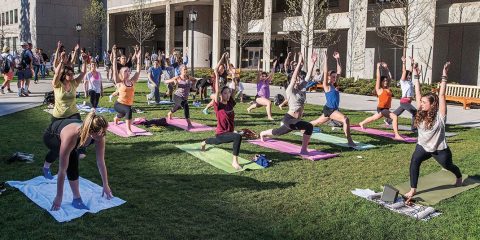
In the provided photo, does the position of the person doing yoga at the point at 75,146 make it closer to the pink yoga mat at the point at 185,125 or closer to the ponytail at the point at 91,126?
the ponytail at the point at 91,126

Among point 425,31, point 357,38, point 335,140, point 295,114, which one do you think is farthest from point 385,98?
point 357,38

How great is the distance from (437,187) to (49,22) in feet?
205

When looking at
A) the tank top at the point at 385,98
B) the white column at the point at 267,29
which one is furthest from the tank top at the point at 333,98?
the white column at the point at 267,29

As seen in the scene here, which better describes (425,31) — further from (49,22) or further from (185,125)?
(49,22)

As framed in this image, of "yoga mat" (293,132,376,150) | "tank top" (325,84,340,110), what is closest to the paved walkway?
"yoga mat" (293,132,376,150)

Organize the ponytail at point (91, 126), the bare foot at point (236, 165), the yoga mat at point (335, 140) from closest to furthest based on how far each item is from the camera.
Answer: the ponytail at point (91, 126), the bare foot at point (236, 165), the yoga mat at point (335, 140)

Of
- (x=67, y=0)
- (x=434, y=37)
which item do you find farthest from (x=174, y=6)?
(x=434, y=37)

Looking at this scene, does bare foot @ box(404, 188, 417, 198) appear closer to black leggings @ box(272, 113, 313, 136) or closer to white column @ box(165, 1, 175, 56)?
black leggings @ box(272, 113, 313, 136)

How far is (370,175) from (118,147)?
5404mm

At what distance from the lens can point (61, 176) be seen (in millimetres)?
5707

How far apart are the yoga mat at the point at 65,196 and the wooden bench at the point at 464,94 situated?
17.1 m

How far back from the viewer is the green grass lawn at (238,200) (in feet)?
18.1

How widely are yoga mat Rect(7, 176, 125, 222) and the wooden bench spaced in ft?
56.0

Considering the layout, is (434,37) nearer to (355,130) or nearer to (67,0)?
(355,130)
